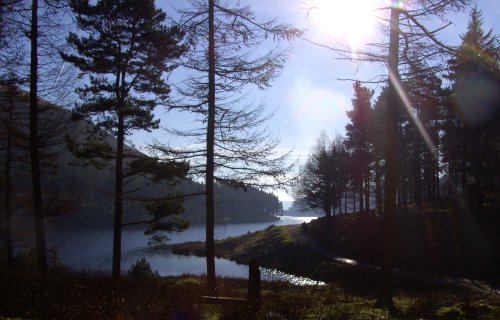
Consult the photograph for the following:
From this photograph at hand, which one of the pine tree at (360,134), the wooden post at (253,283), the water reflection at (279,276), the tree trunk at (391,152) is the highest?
the pine tree at (360,134)

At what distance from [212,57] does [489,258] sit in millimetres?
21160

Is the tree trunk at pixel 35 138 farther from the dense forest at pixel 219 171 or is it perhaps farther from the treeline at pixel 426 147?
the treeline at pixel 426 147

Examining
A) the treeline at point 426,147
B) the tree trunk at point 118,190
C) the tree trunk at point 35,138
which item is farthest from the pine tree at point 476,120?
the tree trunk at point 35,138

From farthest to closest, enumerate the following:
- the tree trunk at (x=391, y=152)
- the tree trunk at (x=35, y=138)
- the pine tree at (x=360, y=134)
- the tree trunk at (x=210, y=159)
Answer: the pine tree at (x=360, y=134) < the tree trunk at (x=210, y=159) < the tree trunk at (x=35, y=138) < the tree trunk at (x=391, y=152)

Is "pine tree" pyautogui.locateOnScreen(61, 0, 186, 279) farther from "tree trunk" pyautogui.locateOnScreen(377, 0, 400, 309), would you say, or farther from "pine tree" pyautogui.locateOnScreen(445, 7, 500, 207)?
→ "pine tree" pyautogui.locateOnScreen(445, 7, 500, 207)

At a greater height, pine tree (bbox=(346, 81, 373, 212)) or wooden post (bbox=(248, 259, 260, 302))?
pine tree (bbox=(346, 81, 373, 212))

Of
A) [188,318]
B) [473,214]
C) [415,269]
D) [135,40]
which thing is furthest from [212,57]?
[473,214]

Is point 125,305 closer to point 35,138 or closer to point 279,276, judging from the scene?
point 35,138

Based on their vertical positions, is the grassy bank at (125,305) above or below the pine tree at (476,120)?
below

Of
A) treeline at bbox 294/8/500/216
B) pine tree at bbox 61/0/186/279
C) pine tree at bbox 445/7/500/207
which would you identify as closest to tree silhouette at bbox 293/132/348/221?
treeline at bbox 294/8/500/216

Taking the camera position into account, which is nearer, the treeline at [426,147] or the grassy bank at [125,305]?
the grassy bank at [125,305]

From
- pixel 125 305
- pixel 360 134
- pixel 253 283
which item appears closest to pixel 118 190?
pixel 253 283

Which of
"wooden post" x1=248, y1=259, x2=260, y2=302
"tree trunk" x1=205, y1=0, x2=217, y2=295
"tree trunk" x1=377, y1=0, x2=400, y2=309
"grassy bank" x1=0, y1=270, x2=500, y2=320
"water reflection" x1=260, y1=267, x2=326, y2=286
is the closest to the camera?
"grassy bank" x1=0, y1=270, x2=500, y2=320

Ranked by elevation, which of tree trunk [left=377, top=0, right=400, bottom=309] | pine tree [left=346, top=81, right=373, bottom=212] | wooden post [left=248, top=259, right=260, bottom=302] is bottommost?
wooden post [left=248, top=259, right=260, bottom=302]
